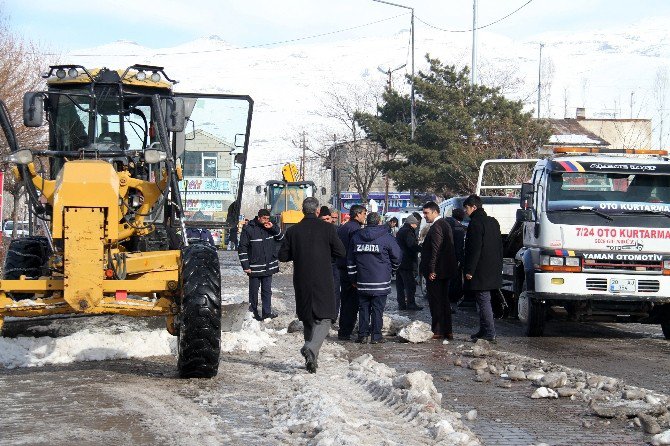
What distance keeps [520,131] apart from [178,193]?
1508 inches

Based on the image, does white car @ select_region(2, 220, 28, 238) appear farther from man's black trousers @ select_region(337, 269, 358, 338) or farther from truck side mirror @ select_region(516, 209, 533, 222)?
truck side mirror @ select_region(516, 209, 533, 222)

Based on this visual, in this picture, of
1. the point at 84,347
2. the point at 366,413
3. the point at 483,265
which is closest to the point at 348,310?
the point at 483,265

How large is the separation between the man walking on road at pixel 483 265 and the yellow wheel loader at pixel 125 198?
3.50 m

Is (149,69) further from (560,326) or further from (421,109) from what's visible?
(421,109)

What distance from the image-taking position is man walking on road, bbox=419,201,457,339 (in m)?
15.7

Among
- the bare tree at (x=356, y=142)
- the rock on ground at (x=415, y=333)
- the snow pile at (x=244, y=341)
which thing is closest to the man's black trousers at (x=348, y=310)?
the rock on ground at (x=415, y=333)

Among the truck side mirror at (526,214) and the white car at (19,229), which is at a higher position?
the truck side mirror at (526,214)

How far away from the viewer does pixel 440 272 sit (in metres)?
15.8

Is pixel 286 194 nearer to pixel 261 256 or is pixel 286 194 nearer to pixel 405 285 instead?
pixel 405 285

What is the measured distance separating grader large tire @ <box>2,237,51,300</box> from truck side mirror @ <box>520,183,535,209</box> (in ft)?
23.8

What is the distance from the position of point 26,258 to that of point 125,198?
1788 millimetres

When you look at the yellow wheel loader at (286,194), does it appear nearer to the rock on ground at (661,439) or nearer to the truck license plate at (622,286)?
the truck license plate at (622,286)

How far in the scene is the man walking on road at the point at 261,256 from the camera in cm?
1808

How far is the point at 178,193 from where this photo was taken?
1185cm
